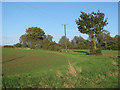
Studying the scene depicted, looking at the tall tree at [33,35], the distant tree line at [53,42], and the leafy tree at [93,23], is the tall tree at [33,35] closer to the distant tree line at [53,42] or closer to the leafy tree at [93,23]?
the distant tree line at [53,42]

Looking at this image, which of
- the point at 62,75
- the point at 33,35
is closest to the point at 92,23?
the point at 62,75

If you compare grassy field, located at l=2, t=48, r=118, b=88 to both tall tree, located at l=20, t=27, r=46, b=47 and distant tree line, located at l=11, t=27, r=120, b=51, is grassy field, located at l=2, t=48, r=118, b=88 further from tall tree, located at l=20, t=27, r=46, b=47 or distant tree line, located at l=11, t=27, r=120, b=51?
tall tree, located at l=20, t=27, r=46, b=47

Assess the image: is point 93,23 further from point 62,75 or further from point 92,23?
point 62,75

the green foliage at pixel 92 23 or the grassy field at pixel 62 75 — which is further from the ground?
the green foliage at pixel 92 23

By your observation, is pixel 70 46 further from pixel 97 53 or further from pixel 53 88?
pixel 53 88

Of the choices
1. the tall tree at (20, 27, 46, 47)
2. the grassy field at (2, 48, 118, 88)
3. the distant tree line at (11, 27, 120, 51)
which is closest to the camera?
the grassy field at (2, 48, 118, 88)

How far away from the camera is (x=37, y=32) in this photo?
73250 mm

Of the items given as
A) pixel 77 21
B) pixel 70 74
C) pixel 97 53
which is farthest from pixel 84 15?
pixel 70 74

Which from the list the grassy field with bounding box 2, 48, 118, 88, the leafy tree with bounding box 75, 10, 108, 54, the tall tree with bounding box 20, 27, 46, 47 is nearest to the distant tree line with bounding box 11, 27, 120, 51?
the tall tree with bounding box 20, 27, 46, 47

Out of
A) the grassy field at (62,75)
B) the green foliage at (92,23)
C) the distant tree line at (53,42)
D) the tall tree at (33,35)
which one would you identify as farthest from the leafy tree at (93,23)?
the tall tree at (33,35)

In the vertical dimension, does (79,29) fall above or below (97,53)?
above

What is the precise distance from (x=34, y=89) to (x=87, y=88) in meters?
2.11

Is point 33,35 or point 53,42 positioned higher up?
point 33,35

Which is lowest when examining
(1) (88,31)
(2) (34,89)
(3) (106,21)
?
(2) (34,89)
